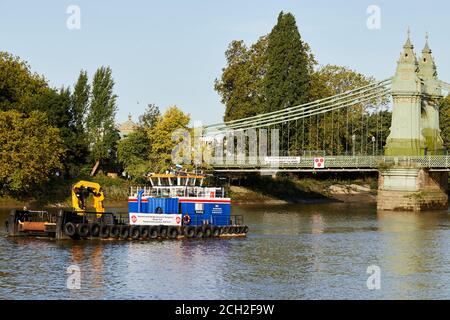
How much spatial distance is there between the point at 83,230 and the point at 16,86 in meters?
50.1

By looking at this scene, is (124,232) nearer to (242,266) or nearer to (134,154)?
(242,266)

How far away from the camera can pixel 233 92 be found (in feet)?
435

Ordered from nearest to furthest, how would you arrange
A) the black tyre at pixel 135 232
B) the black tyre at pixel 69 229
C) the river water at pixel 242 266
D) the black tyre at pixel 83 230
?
1. the river water at pixel 242 266
2. the black tyre at pixel 69 229
3. the black tyre at pixel 83 230
4. the black tyre at pixel 135 232

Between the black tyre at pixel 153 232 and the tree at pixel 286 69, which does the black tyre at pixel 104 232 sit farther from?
the tree at pixel 286 69

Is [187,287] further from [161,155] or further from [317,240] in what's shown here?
[161,155]

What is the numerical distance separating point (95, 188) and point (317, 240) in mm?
16271

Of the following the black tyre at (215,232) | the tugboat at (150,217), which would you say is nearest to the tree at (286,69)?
the tugboat at (150,217)

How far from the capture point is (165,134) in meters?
113

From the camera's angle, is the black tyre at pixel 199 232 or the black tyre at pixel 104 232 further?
the black tyre at pixel 199 232

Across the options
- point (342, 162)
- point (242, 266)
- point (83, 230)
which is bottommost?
point (242, 266)

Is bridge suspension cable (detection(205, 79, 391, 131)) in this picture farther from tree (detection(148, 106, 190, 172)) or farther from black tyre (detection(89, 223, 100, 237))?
black tyre (detection(89, 223, 100, 237))

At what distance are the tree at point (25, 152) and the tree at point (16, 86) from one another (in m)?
7.50

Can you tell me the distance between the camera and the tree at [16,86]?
103812mm

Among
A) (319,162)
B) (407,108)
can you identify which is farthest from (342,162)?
(407,108)
